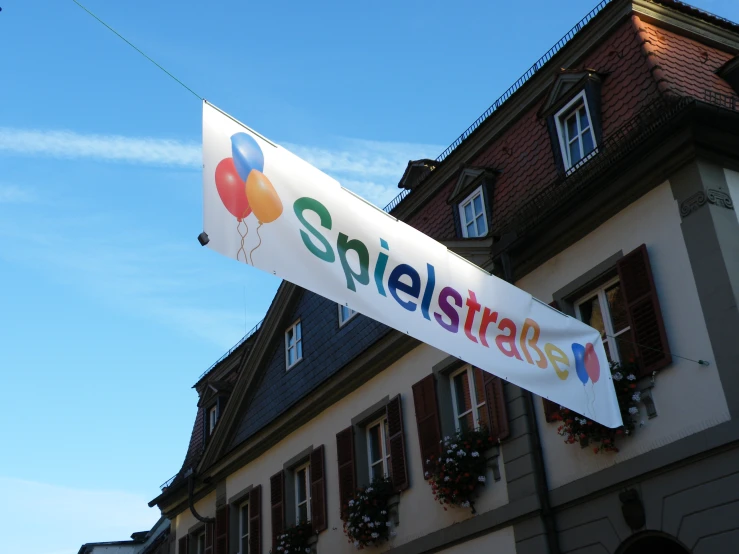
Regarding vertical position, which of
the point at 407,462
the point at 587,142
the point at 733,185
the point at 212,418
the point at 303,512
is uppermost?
the point at 212,418

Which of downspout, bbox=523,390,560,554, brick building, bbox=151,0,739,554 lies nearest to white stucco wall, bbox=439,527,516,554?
brick building, bbox=151,0,739,554

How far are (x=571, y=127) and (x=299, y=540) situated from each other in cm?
890

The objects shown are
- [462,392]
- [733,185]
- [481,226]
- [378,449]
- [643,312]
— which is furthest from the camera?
[378,449]

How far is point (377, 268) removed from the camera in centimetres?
714

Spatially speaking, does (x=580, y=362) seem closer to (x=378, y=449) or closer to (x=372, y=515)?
(x=372, y=515)

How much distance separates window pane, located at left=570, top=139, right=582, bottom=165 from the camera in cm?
1321

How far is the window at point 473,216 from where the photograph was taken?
1501cm

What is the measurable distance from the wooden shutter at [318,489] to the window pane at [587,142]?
25.8 ft

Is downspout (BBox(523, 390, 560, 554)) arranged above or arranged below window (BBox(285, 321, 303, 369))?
below

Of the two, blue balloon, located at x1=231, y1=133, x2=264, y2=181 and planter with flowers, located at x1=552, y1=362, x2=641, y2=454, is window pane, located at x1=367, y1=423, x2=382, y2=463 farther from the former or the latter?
blue balloon, located at x1=231, y1=133, x2=264, y2=181

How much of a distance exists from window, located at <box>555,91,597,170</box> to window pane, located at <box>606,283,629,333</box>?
6.15 feet

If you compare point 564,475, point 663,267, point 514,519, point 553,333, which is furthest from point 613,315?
point 553,333

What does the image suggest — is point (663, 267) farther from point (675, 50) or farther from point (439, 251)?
point (439, 251)

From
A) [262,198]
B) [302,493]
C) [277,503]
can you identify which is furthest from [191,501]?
[262,198]
